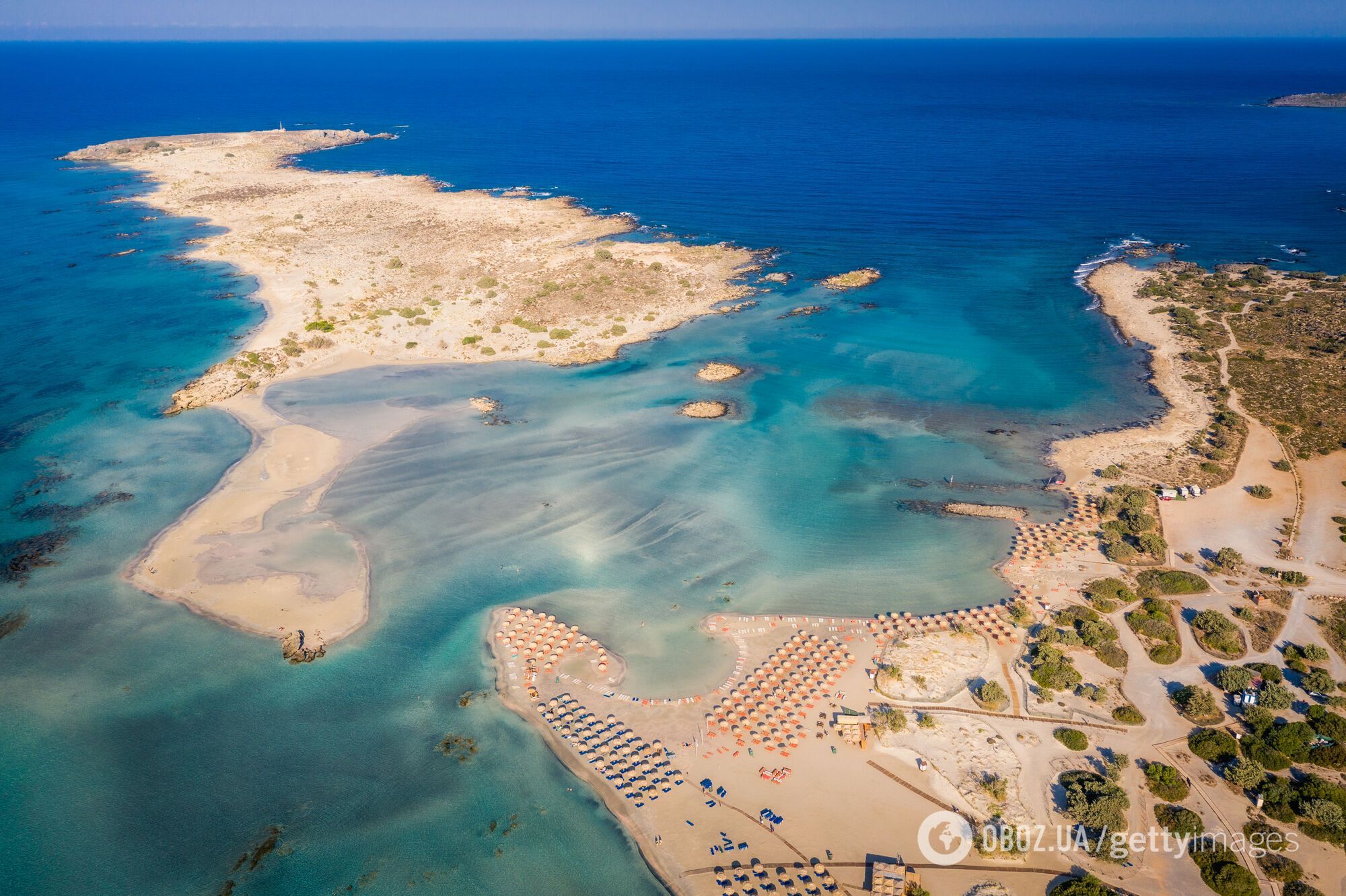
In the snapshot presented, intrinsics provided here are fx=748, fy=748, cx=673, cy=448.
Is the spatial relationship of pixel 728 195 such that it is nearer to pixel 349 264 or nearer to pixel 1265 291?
pixel 349 264

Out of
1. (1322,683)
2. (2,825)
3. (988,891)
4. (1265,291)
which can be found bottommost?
(2,825)

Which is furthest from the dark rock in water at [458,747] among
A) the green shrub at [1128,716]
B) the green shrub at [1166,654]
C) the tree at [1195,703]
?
the green shrub at [1166,654]

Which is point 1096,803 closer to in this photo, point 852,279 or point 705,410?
point 705,410

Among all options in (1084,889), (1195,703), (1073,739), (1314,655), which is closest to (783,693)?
(1073,739)

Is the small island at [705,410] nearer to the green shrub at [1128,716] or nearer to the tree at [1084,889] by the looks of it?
the green shrub at [1128,716]

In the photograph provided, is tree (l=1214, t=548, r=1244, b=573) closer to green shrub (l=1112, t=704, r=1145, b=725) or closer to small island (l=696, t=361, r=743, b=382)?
green shrub (l=1112, t=704, r=1145, b=725)

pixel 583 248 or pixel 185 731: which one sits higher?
pixel 583 248

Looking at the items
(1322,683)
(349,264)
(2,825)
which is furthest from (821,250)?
(2,825)

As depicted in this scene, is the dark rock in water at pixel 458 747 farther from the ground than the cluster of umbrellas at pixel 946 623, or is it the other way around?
the cluster of umbrellas at pixel 946 623
